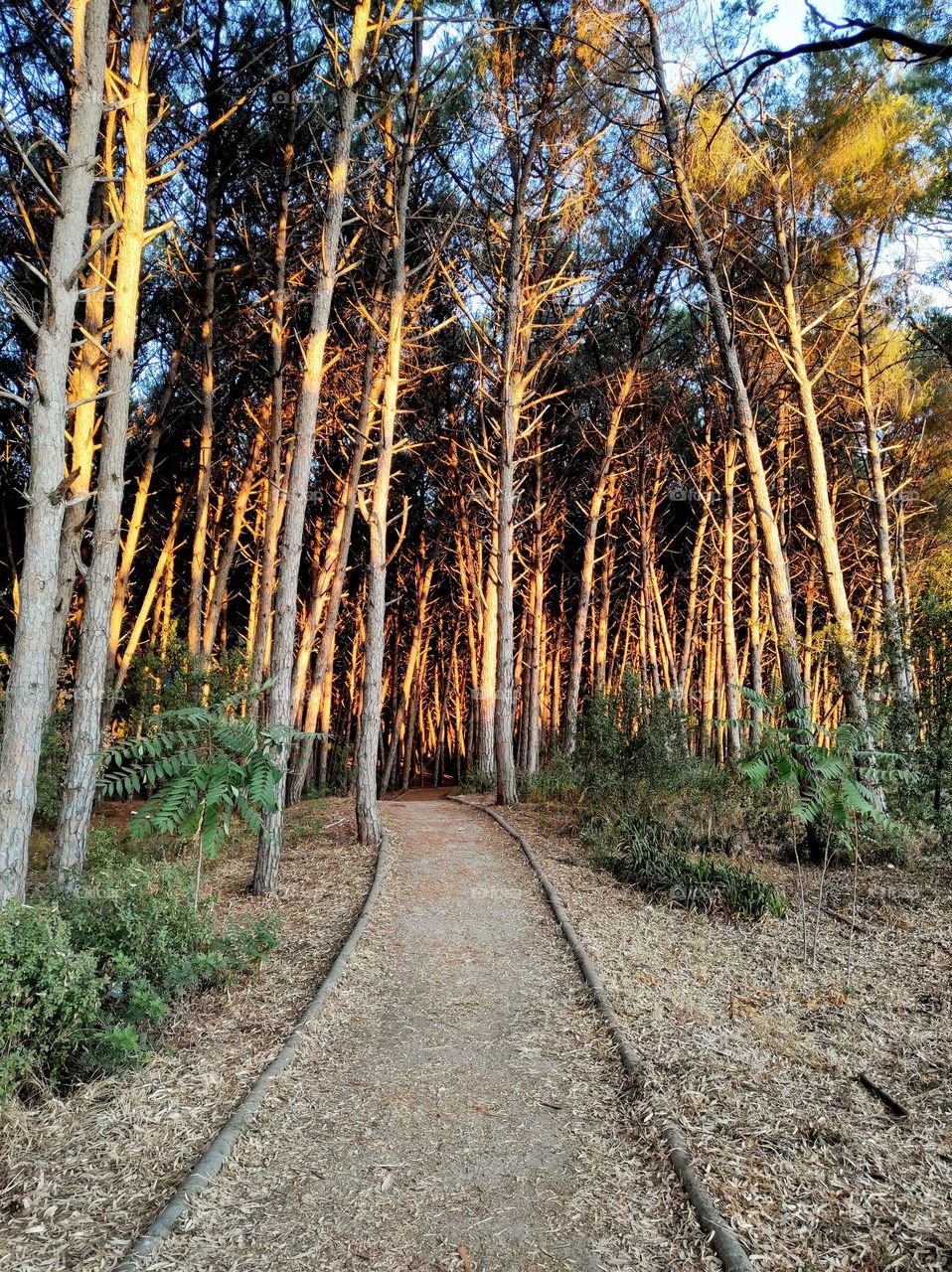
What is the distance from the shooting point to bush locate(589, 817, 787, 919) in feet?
23.5

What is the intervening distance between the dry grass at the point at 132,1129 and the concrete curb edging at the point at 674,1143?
2.00 m

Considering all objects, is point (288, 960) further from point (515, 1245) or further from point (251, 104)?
point (251, 104)

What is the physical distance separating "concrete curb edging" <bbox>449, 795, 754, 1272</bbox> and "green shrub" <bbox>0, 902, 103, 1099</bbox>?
295cm

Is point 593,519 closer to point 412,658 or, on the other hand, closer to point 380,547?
point 412,658

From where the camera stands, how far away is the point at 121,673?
39.4ft

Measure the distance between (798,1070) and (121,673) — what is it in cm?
1100

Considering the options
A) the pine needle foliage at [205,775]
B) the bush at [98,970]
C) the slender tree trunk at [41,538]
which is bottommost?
the bush at [98,970]

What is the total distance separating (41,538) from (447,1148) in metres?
4.64

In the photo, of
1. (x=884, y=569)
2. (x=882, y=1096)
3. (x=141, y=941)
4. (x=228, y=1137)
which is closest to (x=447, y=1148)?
(x=228, y=1137)

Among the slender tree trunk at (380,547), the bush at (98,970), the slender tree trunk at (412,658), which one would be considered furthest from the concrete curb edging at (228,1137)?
the slender tree trunk at (412,658)

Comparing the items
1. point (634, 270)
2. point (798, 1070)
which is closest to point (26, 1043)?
point (798, 1070)

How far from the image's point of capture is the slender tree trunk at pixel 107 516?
646cm

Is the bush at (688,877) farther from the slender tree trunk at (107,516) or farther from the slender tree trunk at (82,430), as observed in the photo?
the slender tree trunk at (82,430)

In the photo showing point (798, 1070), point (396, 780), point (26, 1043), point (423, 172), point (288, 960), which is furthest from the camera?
point (396, 780)
